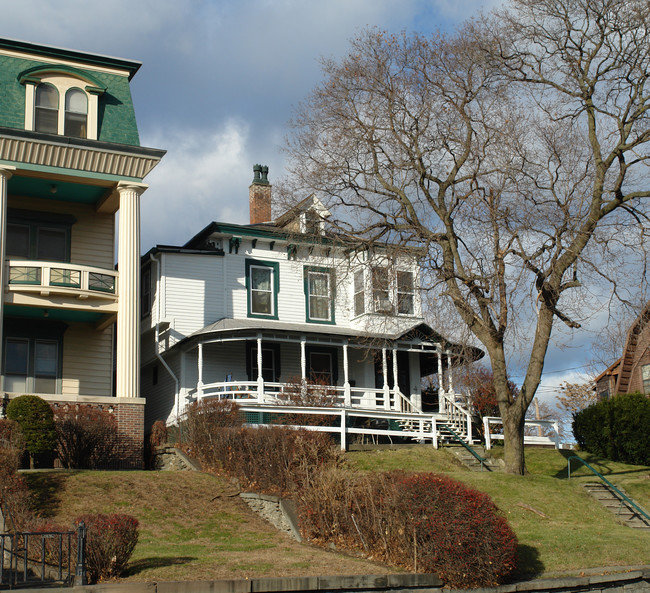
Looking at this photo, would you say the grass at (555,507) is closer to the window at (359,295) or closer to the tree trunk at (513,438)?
the tree trunk at (513,438)

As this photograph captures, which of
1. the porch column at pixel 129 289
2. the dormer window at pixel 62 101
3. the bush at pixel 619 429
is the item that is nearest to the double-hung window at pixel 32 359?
the porch column at pixel 129 289

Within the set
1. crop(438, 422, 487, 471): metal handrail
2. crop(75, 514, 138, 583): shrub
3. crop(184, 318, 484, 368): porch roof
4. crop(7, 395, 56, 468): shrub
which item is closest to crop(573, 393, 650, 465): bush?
crop(184, 318, 484, 368): porch roof

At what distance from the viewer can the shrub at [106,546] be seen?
38.7 feet

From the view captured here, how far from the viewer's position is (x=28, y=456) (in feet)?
69.4

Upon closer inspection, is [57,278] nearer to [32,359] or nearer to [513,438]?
[32,359]

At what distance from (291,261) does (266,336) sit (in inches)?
176

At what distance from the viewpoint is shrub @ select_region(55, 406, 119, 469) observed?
22094 millimetres

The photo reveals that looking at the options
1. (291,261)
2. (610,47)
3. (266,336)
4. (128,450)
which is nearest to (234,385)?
(266,336)

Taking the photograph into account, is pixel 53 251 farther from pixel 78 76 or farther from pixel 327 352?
pixel 327 352

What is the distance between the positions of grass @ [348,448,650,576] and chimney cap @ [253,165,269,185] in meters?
14.9

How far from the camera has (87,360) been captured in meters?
27.1

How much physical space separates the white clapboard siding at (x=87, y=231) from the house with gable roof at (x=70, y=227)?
0.10ft

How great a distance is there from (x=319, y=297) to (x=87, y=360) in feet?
29.8

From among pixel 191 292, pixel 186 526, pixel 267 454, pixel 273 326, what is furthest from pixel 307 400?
pixel 186 526
